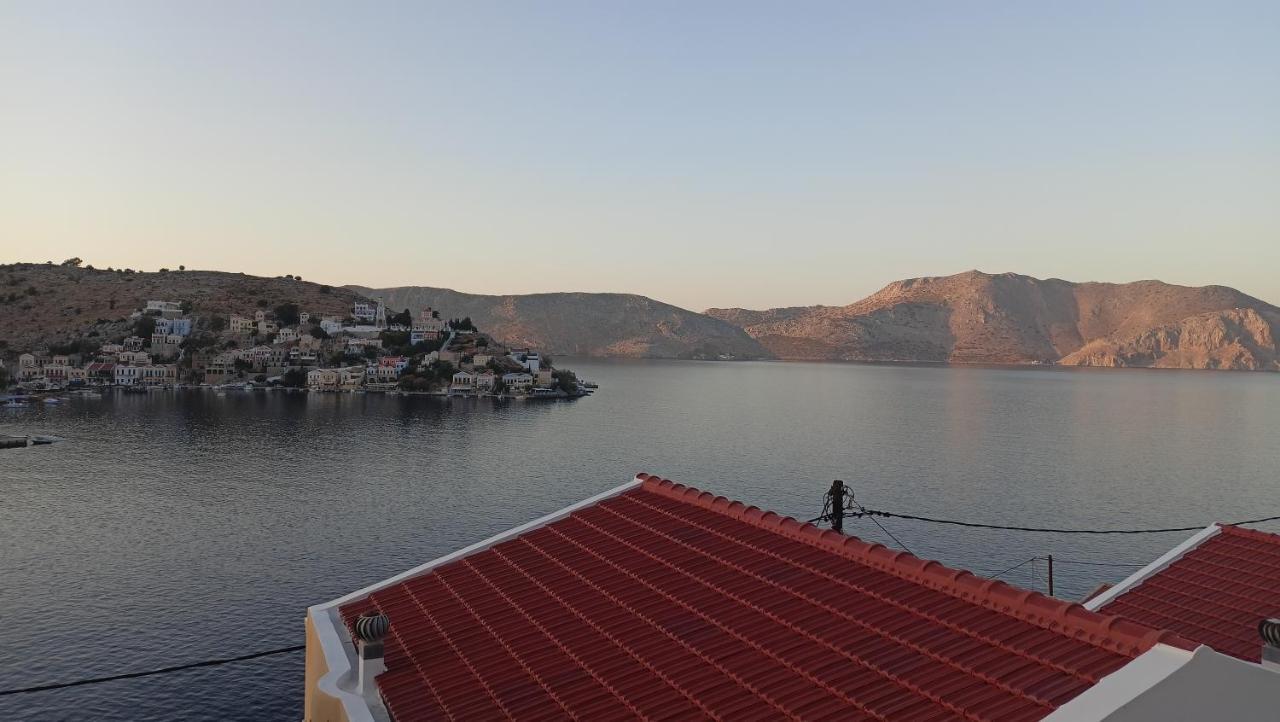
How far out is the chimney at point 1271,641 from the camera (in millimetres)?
9016

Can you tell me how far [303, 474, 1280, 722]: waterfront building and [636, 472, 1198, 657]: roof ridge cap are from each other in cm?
2

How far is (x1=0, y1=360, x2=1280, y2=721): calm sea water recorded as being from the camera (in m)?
32.6

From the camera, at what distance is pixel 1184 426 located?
12362 cm

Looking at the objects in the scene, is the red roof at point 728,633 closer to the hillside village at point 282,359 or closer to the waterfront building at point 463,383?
the hillside village at point 282,359

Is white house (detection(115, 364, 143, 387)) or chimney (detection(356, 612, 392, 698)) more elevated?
chimney (detection(356, 612, 392, 698))

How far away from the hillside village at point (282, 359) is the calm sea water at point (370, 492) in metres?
23.1

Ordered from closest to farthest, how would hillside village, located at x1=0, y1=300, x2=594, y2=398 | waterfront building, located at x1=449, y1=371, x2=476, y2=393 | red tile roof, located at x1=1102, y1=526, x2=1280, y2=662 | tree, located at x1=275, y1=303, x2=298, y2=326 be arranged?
red tile roof, located at x1=1102, y1=526, x2=1280, y2=662 → hillside village, located at x1=0, y1=300, x2=594, y2=398 → waterfront building, located at x1=449, y1=371, x2=476, y2=393 → tree, located at x1=275, y1=303, x2=298, y2=326

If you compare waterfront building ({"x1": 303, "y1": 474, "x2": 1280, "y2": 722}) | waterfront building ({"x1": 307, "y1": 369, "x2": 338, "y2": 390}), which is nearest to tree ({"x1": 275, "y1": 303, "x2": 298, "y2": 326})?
waterfront building ({"x1": 307, "y1": 369, "x2": 338, "y2": 390})

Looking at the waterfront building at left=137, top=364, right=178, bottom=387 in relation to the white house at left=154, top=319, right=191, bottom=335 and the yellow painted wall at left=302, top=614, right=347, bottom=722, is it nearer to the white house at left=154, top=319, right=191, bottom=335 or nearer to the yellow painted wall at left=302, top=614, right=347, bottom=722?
the white house at left=154, top=319, right=191, bottom=335

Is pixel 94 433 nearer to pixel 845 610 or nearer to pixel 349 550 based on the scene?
pixel 349 550

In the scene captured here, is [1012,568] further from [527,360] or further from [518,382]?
[527,360]

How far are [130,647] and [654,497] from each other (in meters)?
26.1

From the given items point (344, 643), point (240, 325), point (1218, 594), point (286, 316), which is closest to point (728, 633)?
point (344, 643)

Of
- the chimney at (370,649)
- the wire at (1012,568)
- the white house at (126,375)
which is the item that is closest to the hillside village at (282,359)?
the white house at (126,375)
